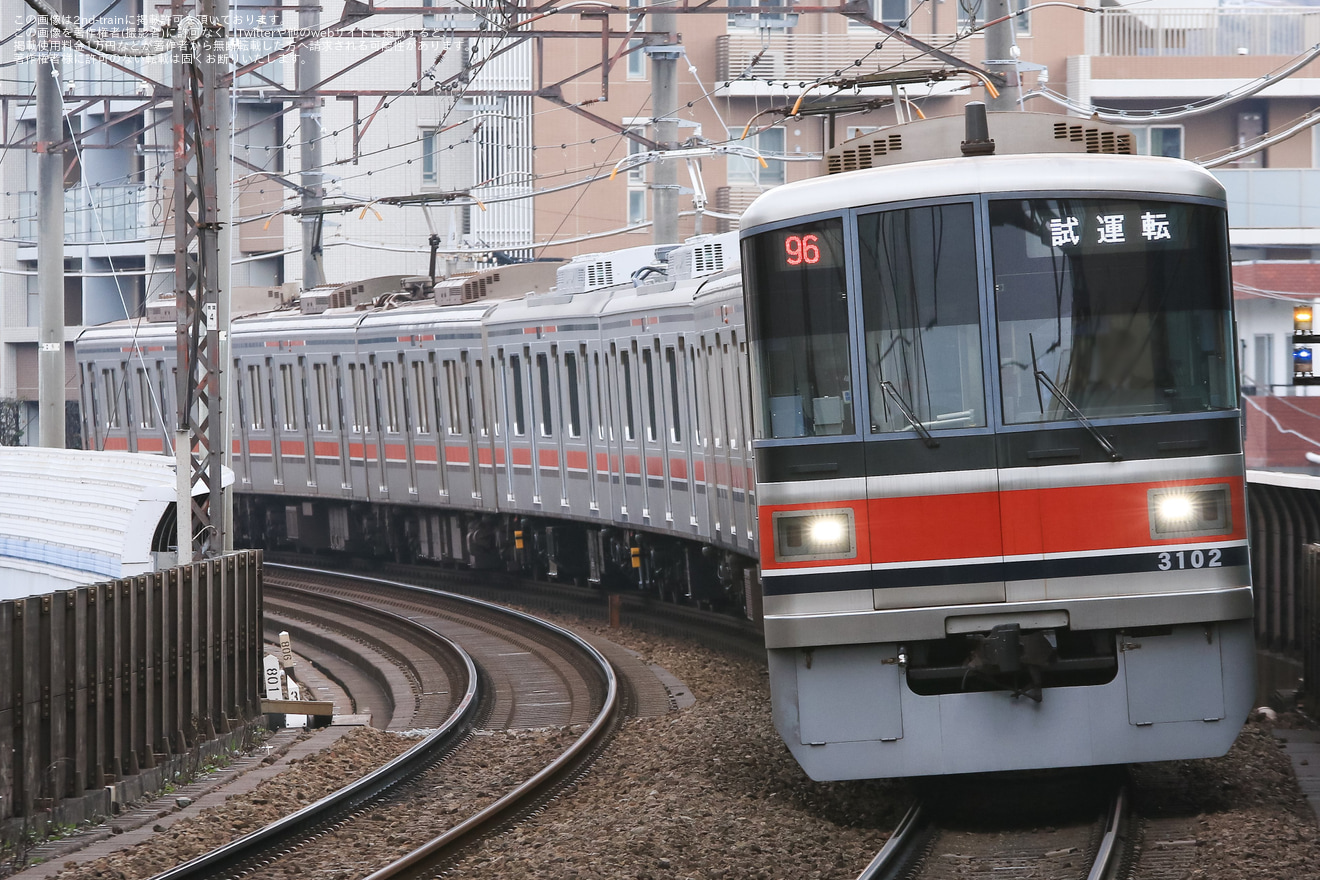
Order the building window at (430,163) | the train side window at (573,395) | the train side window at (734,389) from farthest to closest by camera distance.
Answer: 1. the building window at (430,163)
2. the train side window at (573,395)
3. the train side window at (734,389)

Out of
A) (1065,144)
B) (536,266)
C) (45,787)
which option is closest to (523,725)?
(45,787)

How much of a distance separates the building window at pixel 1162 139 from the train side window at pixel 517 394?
2229 centimetres

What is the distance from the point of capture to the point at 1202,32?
41.8m

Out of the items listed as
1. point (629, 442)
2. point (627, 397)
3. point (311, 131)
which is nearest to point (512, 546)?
point (629, 442)

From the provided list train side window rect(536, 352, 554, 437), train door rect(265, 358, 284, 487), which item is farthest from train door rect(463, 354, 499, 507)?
train door rect(265, 358, 284, 487)

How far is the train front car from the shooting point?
322 inches

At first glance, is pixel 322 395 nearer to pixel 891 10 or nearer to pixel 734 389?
pixel 734 389

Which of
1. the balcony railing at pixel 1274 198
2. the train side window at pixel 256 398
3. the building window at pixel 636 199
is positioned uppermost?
the building window at pixel 636 199

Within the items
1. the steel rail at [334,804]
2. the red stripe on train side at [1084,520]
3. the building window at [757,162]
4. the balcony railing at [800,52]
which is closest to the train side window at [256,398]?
the steel rail at [334,804]

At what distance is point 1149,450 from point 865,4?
1251cm

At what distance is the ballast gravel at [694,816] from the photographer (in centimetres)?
796

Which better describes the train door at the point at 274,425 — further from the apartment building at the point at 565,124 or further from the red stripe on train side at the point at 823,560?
the red stripe on train side at the point at 823,560

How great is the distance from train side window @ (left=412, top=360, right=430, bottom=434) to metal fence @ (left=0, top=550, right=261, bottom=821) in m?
11.1

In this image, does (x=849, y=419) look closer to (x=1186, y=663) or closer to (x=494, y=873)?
(x=1186, y=663)
